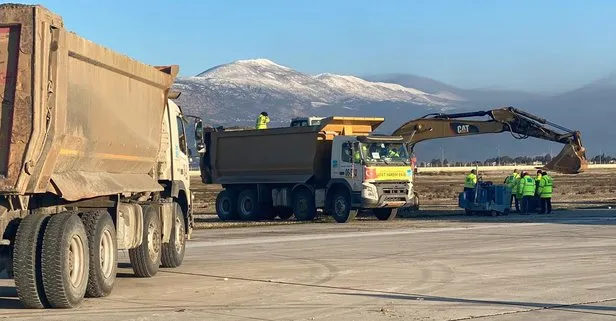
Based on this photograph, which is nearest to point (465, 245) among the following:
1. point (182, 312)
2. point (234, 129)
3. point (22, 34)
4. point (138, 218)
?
point (138, 218)

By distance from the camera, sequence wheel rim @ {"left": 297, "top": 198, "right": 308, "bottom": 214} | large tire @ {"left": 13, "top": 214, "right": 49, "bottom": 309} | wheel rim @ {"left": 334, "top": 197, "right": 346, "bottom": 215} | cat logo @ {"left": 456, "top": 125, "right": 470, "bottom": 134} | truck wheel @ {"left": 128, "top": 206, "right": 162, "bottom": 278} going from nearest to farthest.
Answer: large tire @ {"left": 13, "top": 214, "right": 49, "bottom": 309}
truck wheel @ {"left": 128, "top": 206, "right": 162, "bottom": 278}
wheel rim @ {"left": 334, "top": 197, "right": 346, "bottom": 215}
wheel rim @ {"left": 297, "top": 198, "right": 308, "bottom": 214}
cat logo @ {"left": 456, "top": 125, "right": 470, "bottom": 134}

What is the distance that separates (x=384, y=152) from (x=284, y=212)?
518 centimetres

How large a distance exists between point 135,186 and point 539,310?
19.7ft

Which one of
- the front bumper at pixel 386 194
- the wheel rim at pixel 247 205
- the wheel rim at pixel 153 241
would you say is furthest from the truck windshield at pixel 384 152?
the wheel rim at pixel 153 241

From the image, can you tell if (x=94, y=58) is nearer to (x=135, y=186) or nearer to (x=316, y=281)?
(x=135, y=186)

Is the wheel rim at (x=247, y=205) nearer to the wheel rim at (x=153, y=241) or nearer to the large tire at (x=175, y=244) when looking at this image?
the large tire at (x=175, y=244)

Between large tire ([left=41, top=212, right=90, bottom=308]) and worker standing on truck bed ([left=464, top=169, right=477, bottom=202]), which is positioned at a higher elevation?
worker standing on truck bed ([left=464, top=169, right=477, bottom=202])

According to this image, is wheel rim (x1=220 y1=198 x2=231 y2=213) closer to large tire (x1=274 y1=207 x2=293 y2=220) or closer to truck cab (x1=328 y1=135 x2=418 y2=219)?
large tire (x1=274 y1=207 x2=293 y2=220)

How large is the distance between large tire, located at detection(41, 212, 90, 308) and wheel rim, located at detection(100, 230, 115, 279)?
2.50 feet

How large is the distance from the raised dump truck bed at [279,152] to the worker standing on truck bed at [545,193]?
648cm

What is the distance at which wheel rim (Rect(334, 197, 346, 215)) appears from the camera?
3056 cm

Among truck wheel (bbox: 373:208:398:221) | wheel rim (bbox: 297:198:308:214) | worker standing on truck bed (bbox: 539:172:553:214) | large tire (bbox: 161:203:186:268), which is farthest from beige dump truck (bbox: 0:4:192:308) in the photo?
→ worker standing on truck bed (bbox: 539:172:553:214)

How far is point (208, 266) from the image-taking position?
57.8 ft

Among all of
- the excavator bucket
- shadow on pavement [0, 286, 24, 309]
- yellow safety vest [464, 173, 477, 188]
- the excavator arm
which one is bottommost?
shadow on pavement [0, 286, 24, 309]
